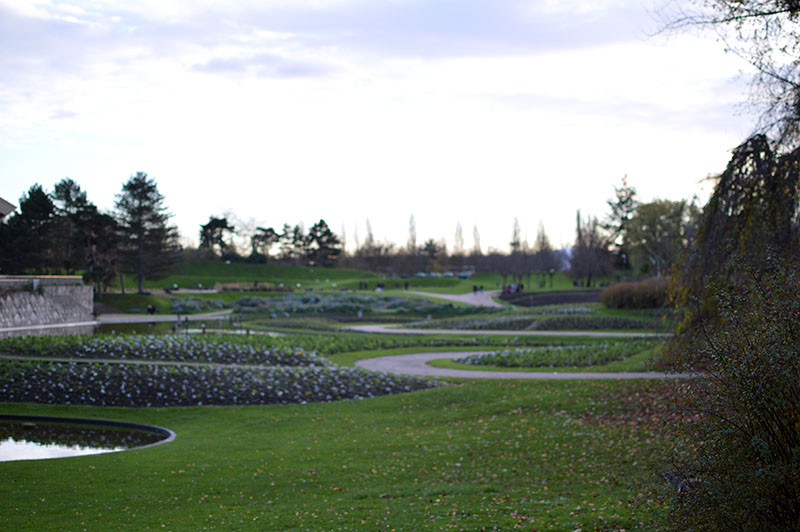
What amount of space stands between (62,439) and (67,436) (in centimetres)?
21

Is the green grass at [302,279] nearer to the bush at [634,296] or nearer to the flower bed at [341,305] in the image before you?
the flower bed at [341,305]

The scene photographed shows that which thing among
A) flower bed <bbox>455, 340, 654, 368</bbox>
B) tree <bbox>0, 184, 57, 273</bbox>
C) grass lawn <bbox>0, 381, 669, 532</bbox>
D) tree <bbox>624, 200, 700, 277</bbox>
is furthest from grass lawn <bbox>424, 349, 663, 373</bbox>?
tree <bbox>0, 184, 57, 273</bbox>

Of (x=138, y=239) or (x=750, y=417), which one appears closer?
(x=750, y=417)

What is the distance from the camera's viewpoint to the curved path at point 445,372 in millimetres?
16441

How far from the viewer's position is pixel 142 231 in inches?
2265

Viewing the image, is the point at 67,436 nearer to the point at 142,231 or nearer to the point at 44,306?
the point at 44,306

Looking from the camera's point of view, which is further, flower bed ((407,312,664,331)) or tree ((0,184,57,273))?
tree ((0,184,57,273))

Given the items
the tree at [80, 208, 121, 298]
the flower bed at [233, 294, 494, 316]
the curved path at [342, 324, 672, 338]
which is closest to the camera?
the curved path at [342, 324, 672, 338]

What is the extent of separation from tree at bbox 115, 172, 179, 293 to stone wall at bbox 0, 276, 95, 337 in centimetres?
1705

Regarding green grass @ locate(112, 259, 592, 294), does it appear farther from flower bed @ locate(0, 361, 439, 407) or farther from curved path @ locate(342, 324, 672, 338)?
flower bed @ locate(0, 361, 439, 407)

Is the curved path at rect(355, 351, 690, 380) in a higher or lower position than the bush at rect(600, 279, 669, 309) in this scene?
lower

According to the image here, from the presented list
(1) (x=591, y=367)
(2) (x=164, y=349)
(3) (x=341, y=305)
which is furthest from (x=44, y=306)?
(1) (x=591, y=367)

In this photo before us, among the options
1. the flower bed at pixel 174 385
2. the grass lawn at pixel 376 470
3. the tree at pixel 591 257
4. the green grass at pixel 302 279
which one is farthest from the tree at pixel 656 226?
the grass lawn at pixel 376 470

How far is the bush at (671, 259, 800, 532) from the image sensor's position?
149 inches
